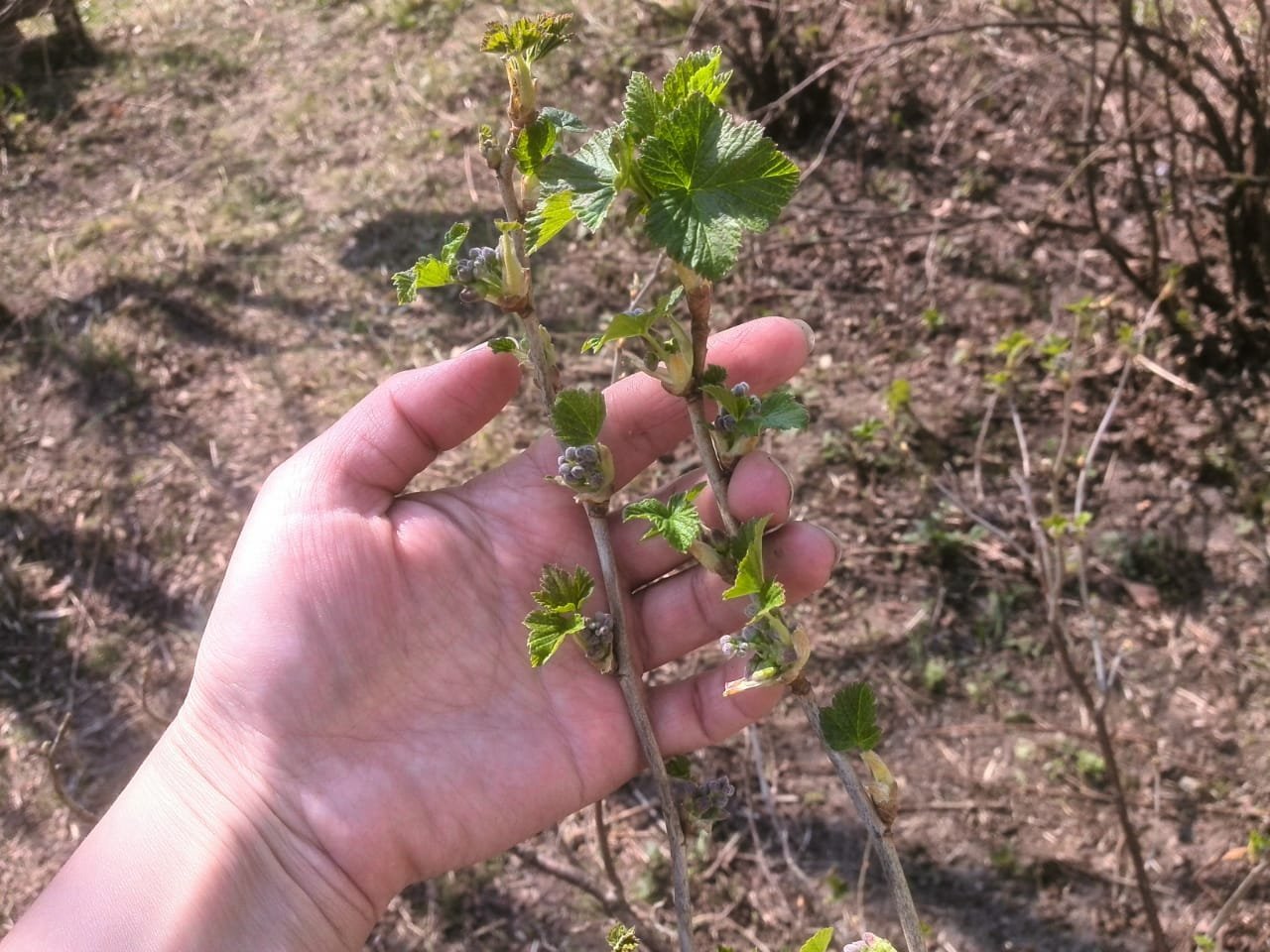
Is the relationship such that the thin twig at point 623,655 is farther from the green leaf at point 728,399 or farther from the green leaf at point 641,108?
the green leaf at point 641,108

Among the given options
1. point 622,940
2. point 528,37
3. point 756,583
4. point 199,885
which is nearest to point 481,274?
point 528,37

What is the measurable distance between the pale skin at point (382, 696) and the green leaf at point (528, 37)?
0.54 metres

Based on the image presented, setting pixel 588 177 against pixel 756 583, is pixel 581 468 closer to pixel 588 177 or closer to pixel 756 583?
pixel 756 583

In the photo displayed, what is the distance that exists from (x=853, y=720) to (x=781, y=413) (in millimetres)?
385

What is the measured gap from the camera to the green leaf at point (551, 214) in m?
1.17

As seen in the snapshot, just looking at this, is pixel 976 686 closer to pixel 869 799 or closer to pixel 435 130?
pixel 869 799

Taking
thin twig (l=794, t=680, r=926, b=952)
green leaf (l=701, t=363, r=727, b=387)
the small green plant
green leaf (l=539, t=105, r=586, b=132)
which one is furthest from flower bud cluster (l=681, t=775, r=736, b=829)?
green leaf (l=539, t=105, r=586, b=132)

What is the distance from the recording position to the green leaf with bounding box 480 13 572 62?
3.87 ft

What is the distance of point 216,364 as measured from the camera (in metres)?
3.50

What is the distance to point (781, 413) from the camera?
1.31m

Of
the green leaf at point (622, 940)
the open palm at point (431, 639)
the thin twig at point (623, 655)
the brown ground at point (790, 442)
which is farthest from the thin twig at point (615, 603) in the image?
the brown ground at point (790, 442)

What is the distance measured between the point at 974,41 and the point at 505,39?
→ 315cm

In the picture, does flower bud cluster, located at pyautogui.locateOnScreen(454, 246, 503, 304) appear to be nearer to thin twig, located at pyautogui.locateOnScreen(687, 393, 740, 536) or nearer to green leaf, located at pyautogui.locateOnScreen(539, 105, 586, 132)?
green leaf, located at pyautogui.locateOnScreen(539, 105, 586, 132)

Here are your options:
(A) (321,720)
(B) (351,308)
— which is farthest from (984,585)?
(B) (351,308)
